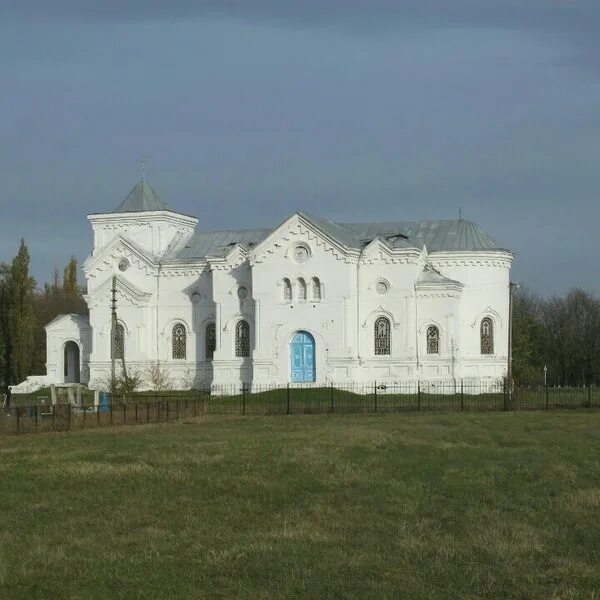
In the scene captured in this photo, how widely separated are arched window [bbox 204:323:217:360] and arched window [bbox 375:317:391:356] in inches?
369

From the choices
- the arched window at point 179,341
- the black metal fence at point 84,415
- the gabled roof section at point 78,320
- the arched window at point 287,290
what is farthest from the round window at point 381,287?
the gabled roof section at point 78,320

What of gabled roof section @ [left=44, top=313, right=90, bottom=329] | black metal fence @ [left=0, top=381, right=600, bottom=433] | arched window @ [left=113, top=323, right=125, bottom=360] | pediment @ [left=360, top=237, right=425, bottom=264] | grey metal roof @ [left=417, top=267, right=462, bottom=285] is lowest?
black metal fence @ [left=0, top=381, right=600, bottom=433]

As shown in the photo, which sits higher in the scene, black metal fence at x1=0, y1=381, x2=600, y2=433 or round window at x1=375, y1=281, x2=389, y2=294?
round window at x1=375, y1=281, x2=389, y2=294

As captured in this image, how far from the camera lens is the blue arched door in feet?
187

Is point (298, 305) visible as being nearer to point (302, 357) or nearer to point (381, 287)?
point (302, 357)

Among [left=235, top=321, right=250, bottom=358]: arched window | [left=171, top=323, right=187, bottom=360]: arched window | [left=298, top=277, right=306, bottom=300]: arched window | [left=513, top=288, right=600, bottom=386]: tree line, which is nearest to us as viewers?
[left=298, top=277, right=306, bottom=300]: arched window

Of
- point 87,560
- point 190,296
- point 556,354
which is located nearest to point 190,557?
point 87,560

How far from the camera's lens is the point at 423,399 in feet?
166

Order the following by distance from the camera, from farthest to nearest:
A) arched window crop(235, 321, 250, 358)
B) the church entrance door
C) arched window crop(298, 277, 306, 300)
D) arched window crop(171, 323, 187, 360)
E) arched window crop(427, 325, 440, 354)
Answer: the church entrance door
arched window crop(171, 323, 187, 360)
arched window crop(235, 321, 250, 358)
arched window crop(427, 325, 440, 354)
arched window crop(298, 277, 306, 300)

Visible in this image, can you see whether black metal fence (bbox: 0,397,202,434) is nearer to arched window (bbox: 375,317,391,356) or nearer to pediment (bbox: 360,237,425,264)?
arched window (bbox: 375,317,391,356)

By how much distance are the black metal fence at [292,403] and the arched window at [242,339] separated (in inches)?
88.2

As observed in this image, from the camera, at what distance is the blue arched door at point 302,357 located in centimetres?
5703

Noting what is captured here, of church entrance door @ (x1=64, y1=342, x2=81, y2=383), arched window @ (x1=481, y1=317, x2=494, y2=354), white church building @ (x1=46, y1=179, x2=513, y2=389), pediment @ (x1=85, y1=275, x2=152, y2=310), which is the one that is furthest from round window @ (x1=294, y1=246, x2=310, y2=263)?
church entrance door @ (x1=64, y1=342, x2=81, y2=383)

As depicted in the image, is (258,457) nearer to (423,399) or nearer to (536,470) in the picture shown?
(536,470)
